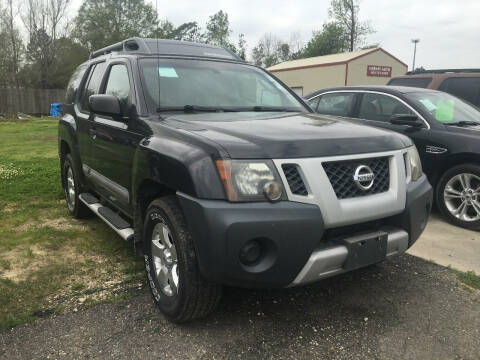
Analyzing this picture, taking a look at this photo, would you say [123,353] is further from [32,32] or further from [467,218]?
[32,32]

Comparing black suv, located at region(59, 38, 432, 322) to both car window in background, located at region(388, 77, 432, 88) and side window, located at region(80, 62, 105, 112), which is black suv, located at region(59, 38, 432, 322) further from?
car window in background, located at region(388, 77, 432, 88)

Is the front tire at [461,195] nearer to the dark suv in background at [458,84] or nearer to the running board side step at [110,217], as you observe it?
the dark suv in background at [458,84]

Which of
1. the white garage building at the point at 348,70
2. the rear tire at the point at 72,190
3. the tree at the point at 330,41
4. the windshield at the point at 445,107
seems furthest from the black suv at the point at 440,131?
the tree at the point at 330,41

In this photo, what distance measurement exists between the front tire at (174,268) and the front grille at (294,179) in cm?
65

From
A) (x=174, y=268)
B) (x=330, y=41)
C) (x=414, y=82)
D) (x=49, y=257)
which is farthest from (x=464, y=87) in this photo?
(x=330, y=41)

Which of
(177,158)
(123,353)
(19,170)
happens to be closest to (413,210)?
(177,158)

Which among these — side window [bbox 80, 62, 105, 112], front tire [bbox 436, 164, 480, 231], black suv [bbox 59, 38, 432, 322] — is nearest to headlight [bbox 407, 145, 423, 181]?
black suv [bbox 59, 38, 432, 322]

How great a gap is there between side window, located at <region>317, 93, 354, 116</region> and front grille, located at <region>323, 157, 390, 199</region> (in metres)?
3.66

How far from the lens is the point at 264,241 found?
2283mm

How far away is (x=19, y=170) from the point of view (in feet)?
25.7

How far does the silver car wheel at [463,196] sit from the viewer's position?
15.6 feet

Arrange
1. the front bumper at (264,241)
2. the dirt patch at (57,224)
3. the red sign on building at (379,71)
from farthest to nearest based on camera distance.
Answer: the red sign on building at (379,71), the dirt patch at (57,224), the front bumper at (264,241)

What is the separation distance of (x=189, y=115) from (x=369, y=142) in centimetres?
131

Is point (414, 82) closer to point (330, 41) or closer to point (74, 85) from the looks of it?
point (74, 85)
